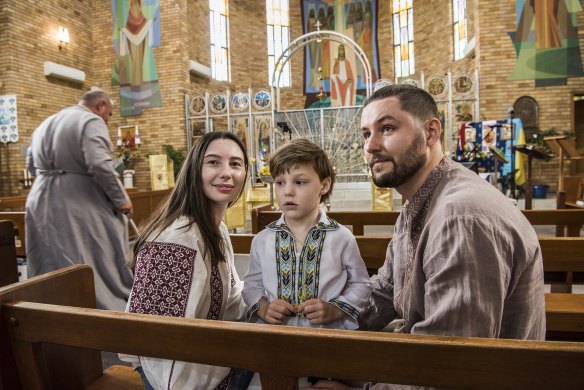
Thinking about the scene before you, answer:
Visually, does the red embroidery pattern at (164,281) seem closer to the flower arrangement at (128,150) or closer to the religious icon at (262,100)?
the religious icon at (262,100)

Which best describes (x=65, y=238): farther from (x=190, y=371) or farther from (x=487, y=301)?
(x=487, y=301)

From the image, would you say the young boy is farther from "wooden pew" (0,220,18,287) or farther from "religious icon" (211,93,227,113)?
"religious icon" (211,93,227,113)

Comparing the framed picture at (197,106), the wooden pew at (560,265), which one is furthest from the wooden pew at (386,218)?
the framed picture at (197,106)

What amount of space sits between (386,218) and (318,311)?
5.16ft

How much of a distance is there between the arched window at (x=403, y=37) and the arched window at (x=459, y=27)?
210 centimetres

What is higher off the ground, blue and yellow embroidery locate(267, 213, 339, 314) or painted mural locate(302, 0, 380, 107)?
painted mural locate(302, 0, 380, 107)

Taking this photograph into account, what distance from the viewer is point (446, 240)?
0.93 metres

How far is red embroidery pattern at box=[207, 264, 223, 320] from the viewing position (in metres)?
1.39

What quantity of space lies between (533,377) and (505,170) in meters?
9.49

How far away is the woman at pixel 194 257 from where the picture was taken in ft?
4.09

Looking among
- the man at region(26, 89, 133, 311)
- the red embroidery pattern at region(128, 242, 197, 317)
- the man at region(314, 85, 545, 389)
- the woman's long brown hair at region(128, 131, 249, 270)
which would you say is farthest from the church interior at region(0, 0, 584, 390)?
the man at region(314, 85, 545, 389)

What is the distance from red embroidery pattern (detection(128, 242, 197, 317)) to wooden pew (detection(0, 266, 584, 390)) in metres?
0.30

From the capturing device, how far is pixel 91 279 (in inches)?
53.7

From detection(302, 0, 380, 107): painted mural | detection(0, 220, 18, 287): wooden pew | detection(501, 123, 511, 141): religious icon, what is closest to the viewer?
detection(0, 220, 18, 287): wooden pew
